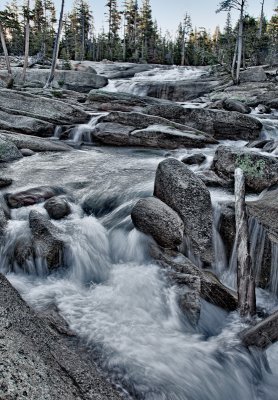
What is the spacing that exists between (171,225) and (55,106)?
1389 cm

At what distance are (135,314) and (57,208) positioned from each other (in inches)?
136

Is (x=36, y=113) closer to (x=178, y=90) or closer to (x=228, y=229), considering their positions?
(x=228, y=229)

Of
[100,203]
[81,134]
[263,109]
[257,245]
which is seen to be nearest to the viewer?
[257,245]

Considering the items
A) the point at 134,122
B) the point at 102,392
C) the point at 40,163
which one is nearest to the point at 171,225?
the point at 102,392

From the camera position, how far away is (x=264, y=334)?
4156 millimetres

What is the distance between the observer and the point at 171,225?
581 cm

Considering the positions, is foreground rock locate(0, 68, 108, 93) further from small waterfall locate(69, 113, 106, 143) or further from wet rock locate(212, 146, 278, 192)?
wet rock locate(212, 146, 278, 192)

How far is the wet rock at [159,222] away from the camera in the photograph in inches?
228

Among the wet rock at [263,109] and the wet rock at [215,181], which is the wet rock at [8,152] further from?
the wet rock at [263,109]

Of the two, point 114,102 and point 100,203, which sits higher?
point 114,102

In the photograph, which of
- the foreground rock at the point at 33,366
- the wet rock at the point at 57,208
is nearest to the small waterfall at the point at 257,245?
the foreground rock at the point at 33,366

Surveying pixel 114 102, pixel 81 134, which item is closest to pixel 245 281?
pixel 81 134

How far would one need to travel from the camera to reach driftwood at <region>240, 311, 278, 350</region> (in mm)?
4109

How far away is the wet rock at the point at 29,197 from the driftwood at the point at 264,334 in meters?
5.79
